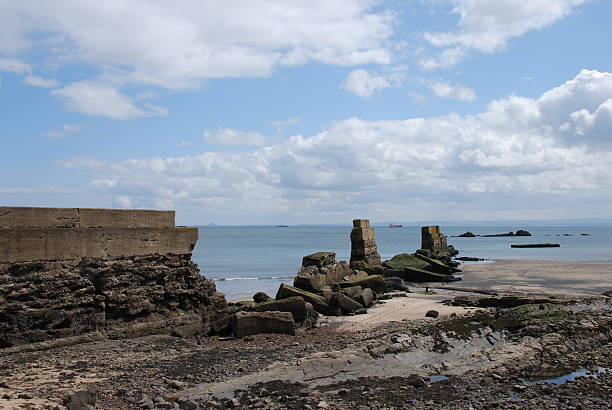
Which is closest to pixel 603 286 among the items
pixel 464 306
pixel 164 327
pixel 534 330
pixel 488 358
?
pixel 464 306

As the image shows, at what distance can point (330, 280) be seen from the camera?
19.5m

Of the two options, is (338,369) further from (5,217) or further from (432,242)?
(432,242)

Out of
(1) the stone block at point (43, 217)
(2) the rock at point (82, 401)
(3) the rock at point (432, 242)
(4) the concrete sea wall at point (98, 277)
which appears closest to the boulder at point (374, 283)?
(4) the concrete sea wall at point (98, 277)

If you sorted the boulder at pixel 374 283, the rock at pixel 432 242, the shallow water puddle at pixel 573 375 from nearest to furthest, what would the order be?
1. the shallow water puddle at pixel 573 375
2. the boulder at pixel 374 283
3. the rock at pixel 432 242

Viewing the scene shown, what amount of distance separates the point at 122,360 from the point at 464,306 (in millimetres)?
10597

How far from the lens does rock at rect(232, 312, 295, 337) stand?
1157cm

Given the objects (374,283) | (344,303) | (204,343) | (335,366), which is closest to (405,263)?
(374,283)

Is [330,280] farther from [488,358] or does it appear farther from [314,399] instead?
[314,399]

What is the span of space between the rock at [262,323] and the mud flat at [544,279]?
12.1m

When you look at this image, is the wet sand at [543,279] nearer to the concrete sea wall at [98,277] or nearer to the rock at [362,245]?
the rock at [362,245]

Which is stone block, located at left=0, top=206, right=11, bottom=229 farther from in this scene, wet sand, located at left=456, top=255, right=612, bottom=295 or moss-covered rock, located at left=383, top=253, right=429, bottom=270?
moss-covered rock, located at left=383, top=253, right=429, bottom=270

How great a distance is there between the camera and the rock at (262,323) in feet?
37.9

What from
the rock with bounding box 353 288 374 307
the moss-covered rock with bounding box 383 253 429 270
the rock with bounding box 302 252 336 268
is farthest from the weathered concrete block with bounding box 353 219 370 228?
the rock with bounding box 353 288 374 307

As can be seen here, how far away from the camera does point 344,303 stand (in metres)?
15.2
